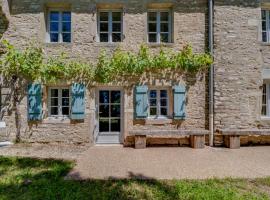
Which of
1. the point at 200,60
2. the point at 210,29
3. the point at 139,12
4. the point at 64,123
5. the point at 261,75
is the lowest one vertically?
the point at 64,123

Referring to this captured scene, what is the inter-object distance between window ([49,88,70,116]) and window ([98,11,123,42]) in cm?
236

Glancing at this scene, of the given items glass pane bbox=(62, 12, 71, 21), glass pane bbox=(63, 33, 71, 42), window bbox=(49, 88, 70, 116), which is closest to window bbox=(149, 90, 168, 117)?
window bbox=(49, 88, 70, 116)

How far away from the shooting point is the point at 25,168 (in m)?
5.39

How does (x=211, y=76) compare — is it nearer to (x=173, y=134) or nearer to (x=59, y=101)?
(x=173, y=134)

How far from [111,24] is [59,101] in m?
3.34

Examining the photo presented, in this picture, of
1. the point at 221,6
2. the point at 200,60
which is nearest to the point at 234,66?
the point at 200,60

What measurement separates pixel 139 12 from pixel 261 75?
4.85 meters

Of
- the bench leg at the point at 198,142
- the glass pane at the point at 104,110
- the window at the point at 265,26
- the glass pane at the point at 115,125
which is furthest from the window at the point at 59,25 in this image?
the window at the point at 265,26

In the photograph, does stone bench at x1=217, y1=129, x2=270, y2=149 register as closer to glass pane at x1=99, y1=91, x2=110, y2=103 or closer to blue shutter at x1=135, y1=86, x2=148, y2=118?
blue shutter at x1=135, y1=86, x2=148, y2=118

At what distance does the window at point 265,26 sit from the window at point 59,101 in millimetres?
7471

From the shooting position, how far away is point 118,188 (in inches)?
170

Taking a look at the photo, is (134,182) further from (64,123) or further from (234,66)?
(234,66)

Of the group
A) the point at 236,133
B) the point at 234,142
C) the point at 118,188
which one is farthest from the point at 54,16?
the point at 234,142

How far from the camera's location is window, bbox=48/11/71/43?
8.30 metres
